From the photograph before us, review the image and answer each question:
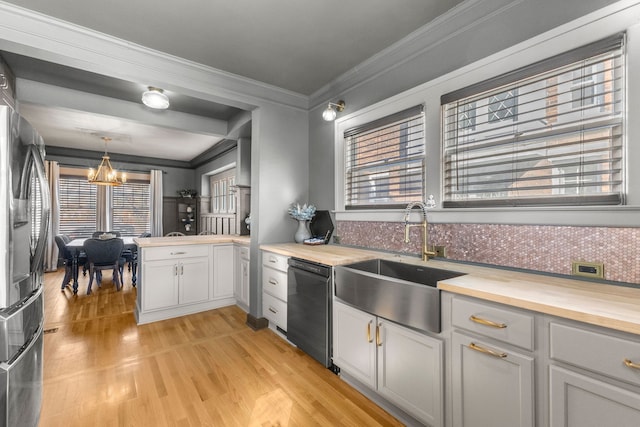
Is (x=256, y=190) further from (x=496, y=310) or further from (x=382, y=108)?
(x=496, y=310)

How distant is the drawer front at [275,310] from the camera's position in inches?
108

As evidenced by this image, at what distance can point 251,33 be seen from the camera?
2279mm

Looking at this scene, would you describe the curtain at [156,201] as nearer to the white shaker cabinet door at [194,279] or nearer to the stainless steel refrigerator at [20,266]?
the white shaker cabinet door at [194,279]

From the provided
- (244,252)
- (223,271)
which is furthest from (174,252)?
(244,252)

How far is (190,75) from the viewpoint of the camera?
2742mm

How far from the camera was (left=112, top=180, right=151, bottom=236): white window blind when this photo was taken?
7348mm

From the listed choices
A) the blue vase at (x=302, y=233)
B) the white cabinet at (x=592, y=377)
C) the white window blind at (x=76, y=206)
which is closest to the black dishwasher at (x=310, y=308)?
the blue vase at (x=302, y=233)

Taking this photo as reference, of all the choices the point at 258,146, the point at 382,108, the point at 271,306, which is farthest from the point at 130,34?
the point at 271,306

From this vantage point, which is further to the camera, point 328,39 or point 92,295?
point 92,295

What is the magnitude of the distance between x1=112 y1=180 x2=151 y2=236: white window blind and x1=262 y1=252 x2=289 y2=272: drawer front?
614 centimetres

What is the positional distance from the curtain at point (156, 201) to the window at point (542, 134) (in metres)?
7.61

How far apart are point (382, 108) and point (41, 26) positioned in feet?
8.94

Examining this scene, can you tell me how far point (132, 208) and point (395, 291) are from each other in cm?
808

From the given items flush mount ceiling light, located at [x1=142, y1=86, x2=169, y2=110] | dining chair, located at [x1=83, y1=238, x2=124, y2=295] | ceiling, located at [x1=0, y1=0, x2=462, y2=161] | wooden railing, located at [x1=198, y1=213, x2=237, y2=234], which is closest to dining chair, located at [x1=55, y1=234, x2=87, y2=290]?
dining chair, located at [x1=83, y1=238, x2=124, y2=295]
